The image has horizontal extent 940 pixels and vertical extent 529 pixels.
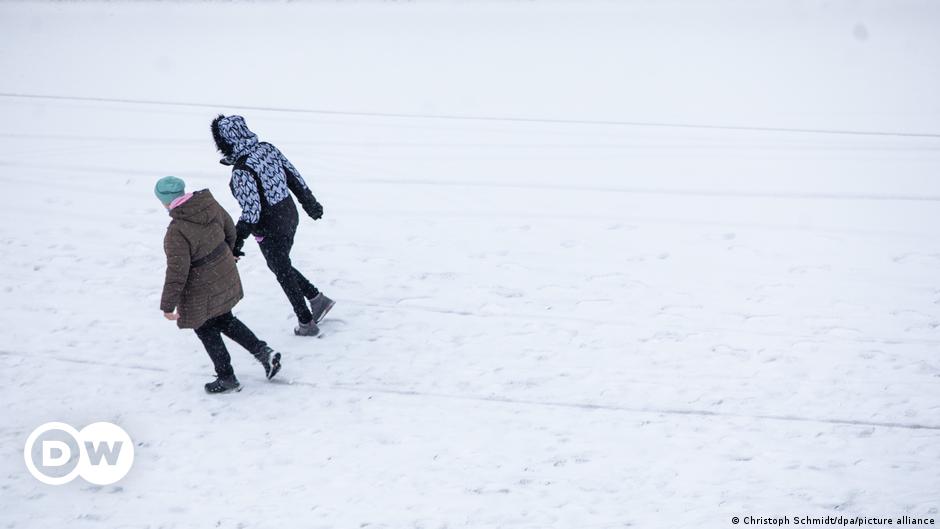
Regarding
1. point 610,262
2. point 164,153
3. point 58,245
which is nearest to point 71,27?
point 164,153

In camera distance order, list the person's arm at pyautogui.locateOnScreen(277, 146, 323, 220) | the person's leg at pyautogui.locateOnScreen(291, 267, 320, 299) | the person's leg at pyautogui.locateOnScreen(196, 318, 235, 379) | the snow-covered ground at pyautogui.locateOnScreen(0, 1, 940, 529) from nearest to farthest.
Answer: the snow-covered ground at pyautogui.locateOnScreen(0, 1, 940, 529) → the person's leg at pyautogui.locateOnScreen(196, 318, 235, 379) → the person's arm at pyautogui.locateOnScreen(277, 146, 323, 220) → the person's leg at pyautogui.locateOnScreen(291, 267, 320, 299)

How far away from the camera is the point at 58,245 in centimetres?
742

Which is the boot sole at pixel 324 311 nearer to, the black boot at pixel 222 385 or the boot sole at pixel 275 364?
the boot sole at pixel 275 364

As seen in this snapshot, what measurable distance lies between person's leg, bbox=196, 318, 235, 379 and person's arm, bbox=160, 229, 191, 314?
33 centimetres

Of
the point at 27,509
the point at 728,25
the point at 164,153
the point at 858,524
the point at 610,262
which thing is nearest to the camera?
the point at 858,524

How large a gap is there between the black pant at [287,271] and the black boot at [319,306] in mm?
48

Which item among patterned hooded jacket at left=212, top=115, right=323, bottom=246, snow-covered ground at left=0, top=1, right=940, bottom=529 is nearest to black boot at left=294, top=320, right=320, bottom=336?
snow-covered ground at left=0, top=1, right=940, bottom=529

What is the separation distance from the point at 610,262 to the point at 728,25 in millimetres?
9451

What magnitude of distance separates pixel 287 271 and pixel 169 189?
111cm

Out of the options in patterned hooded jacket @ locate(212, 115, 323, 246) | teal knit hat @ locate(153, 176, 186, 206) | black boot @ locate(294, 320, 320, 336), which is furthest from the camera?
black boot @ locate(294, 320, 320, 336)

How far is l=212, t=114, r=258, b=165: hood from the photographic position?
5012 millimetres

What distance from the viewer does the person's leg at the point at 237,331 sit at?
4996 millimetres

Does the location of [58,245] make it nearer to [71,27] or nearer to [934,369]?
[934,369]

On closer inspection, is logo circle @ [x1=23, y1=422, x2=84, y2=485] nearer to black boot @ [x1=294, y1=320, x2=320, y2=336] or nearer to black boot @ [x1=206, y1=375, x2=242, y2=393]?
black boot @ [x1=206, y1=375, x2=242, y2=393]
